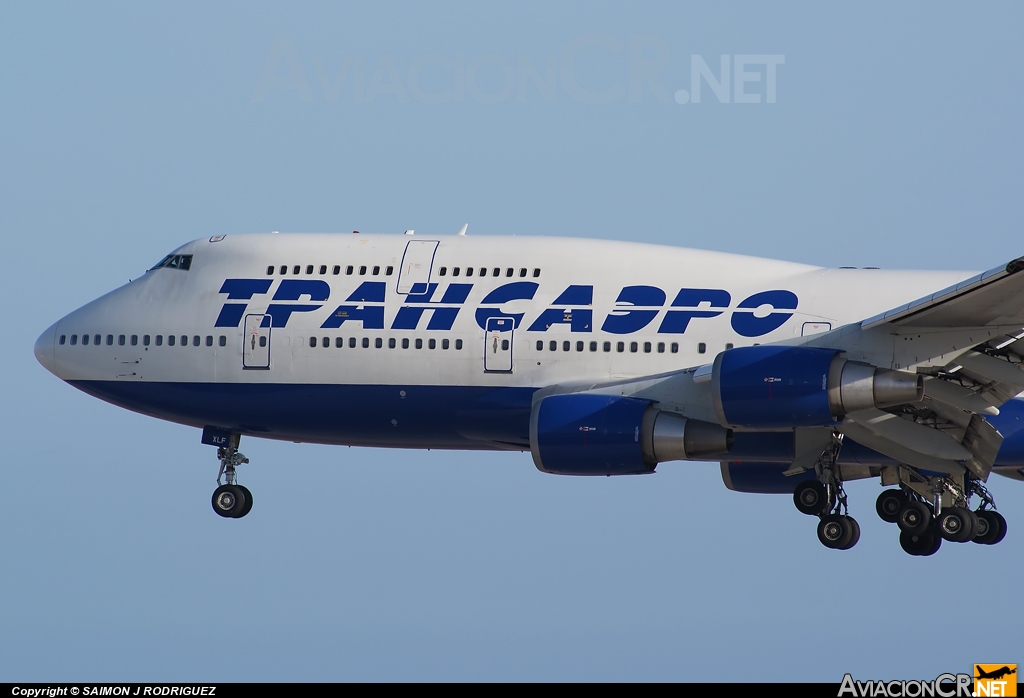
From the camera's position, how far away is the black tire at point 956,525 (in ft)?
115

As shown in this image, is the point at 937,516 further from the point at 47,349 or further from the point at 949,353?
the point at 47,349

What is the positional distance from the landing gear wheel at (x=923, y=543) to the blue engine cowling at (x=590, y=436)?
21.8 ft

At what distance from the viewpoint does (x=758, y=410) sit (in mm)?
30188

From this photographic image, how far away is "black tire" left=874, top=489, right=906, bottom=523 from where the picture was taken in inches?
1433

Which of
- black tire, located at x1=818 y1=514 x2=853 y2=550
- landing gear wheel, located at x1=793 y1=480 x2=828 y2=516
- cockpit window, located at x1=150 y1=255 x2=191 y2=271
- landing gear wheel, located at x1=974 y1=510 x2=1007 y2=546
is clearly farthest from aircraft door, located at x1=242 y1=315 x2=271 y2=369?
landing gear wheel, located at x1=974 y1=510 x2=1007 y2=546

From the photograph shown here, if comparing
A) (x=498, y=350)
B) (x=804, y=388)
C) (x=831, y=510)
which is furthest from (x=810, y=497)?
(x=498, y=350)

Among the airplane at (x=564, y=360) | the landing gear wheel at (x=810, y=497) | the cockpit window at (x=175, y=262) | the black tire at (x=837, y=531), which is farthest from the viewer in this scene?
the cockpit window at (x=175, y=262)

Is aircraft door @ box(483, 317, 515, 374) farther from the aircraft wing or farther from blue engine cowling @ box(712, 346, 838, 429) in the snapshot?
the aircraft wing

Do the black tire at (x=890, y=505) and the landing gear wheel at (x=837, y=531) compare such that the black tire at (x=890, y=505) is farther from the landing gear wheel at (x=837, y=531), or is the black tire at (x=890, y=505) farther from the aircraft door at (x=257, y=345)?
the aircraft door at (x=257, y=345)

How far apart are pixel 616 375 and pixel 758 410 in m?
4.60

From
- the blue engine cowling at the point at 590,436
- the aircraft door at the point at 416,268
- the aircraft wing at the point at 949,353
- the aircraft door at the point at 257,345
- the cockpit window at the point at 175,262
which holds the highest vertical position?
the cockpit window at the point at 175,262

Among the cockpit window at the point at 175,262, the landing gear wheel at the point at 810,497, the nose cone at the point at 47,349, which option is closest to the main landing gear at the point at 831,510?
the landing gear wheel at the point at 810,497

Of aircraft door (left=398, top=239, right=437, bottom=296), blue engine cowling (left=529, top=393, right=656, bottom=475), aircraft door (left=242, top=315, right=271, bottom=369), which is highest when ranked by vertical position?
aircraft door (left=398, top=239, right=437, bottom=296)

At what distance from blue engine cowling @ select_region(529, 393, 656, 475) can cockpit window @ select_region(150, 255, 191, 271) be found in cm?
963
